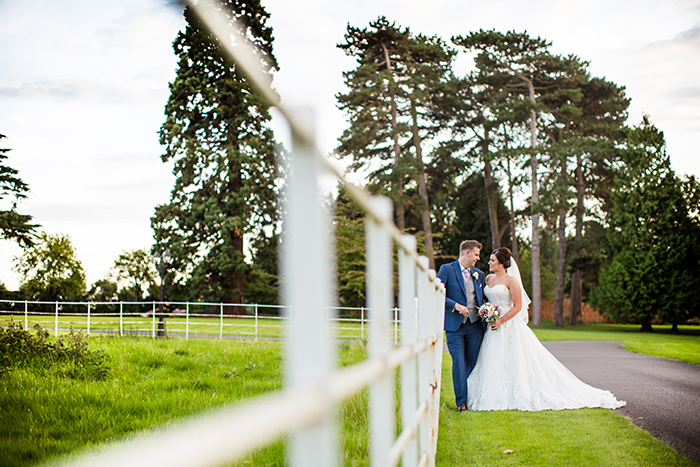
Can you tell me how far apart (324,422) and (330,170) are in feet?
1.49

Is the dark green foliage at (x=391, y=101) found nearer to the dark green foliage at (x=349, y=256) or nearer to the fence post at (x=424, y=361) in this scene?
the dark green foliage at (x=349, y=256)

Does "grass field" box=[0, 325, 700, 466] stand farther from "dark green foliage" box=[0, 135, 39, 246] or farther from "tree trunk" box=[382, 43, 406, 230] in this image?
"tree trunk" box=[382, 43, 406, 230]

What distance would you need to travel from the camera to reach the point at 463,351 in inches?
287

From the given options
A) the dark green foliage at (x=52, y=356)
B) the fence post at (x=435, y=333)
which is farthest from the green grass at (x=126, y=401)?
the fence post at (x=435, y=333)

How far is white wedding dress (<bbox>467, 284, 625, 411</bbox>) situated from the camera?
708cm

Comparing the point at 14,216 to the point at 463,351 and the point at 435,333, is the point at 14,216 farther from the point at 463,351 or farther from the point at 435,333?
the point at 435,333

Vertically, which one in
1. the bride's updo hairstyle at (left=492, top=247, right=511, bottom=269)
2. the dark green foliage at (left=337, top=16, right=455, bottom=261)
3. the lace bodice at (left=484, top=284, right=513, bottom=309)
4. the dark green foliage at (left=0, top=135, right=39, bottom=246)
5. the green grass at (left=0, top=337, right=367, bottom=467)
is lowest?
the green grass at (left=0, top=337, right=367, bottom=467)

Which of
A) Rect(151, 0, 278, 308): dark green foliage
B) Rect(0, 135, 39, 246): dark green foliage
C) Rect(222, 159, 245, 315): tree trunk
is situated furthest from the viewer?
Rect(222, 159, 245, 315): tree trunk

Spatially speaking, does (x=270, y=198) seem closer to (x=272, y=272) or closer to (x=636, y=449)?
(x=272, y=272)

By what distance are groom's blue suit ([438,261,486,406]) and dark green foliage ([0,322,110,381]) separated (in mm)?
4312

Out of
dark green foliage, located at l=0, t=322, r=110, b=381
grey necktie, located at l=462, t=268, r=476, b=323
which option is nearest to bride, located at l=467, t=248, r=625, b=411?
grey necktie, located at l=462, t=268, r=476, b=323

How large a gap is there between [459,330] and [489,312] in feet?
1.32

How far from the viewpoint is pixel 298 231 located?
83 centimetres

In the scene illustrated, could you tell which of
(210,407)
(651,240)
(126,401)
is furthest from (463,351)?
(651,240)
